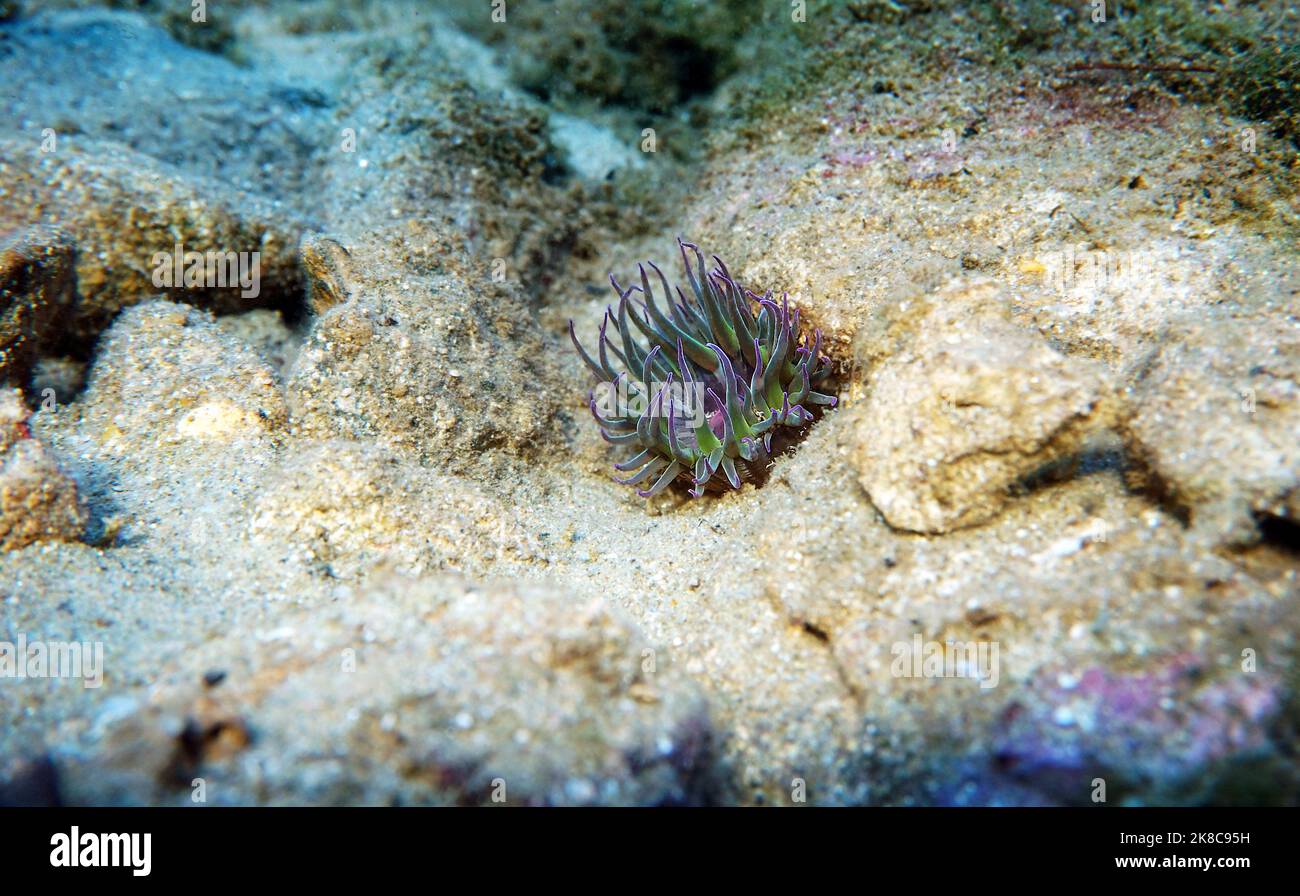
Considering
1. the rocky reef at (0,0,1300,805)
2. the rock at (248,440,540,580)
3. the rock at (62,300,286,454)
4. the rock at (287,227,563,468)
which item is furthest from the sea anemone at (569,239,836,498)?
the rock at (62,300,286,454)

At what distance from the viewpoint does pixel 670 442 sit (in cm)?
402

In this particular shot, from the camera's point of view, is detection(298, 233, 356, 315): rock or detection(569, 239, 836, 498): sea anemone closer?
detection(569, 239, 836, 498): sea anemone

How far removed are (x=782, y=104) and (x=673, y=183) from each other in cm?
119

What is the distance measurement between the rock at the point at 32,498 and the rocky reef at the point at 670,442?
0.6 inches

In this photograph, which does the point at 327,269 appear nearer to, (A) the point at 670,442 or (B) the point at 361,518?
(B) the point at 361,518

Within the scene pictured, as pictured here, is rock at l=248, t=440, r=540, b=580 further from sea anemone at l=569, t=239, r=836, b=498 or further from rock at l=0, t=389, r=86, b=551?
sea anemone at l=569, t=239, r=836, b=498

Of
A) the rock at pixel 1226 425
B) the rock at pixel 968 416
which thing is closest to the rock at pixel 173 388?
the rock at pixel 968 416

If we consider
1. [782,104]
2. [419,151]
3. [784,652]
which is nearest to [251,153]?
[419,151]

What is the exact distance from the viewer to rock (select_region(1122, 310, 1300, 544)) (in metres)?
2.44

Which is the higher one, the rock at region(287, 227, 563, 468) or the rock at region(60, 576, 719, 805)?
the rock at region(287, 227, 563, 468)

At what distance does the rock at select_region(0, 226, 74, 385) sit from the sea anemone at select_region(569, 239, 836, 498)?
3149 mm

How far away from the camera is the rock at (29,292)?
3912 mm

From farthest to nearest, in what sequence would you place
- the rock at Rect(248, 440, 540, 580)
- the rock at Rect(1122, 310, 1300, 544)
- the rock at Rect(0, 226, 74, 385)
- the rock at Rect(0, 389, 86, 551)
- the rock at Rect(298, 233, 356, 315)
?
1. the rock at Rect(298, 233, 356, 315)
2. the rock at Rect(0, 226, 74, 385)
3. the rock at Rect(248, 440, 540, 580)
4. the rock at Rect(0, 389, 86, 551)
5. the rock at Rect(1122, 310, 1300, 544)

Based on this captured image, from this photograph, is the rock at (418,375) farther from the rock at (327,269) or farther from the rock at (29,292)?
the rock at (29,292)
